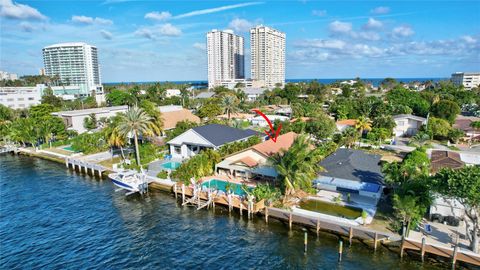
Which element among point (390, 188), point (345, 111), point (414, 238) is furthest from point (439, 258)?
point (345, 111)

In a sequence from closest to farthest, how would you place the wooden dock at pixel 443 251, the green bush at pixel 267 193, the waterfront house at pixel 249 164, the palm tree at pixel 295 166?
1. the wooden dock at pixel 443 251
2. the palm tree at pixel 295 166
3. the green bush at pixel 267 193
4. the waterfront house at pixel 249 164

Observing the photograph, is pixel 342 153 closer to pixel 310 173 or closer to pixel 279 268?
pixel 310 173

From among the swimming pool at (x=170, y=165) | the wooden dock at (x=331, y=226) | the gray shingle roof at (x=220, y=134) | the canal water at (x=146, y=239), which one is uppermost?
the gray shingle roof at (x=220, y=134)

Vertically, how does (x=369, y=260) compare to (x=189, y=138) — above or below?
below


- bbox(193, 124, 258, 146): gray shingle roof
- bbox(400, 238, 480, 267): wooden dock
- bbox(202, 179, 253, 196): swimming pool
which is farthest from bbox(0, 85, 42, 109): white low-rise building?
bbox(400, 238, 480, 267): wooden dock

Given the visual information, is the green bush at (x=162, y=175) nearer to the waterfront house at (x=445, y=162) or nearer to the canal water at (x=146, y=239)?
the canal water at (x=146, y=239)

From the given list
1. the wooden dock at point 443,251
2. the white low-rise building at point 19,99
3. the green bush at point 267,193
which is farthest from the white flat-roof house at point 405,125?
the white low-rise building at point 19,99
